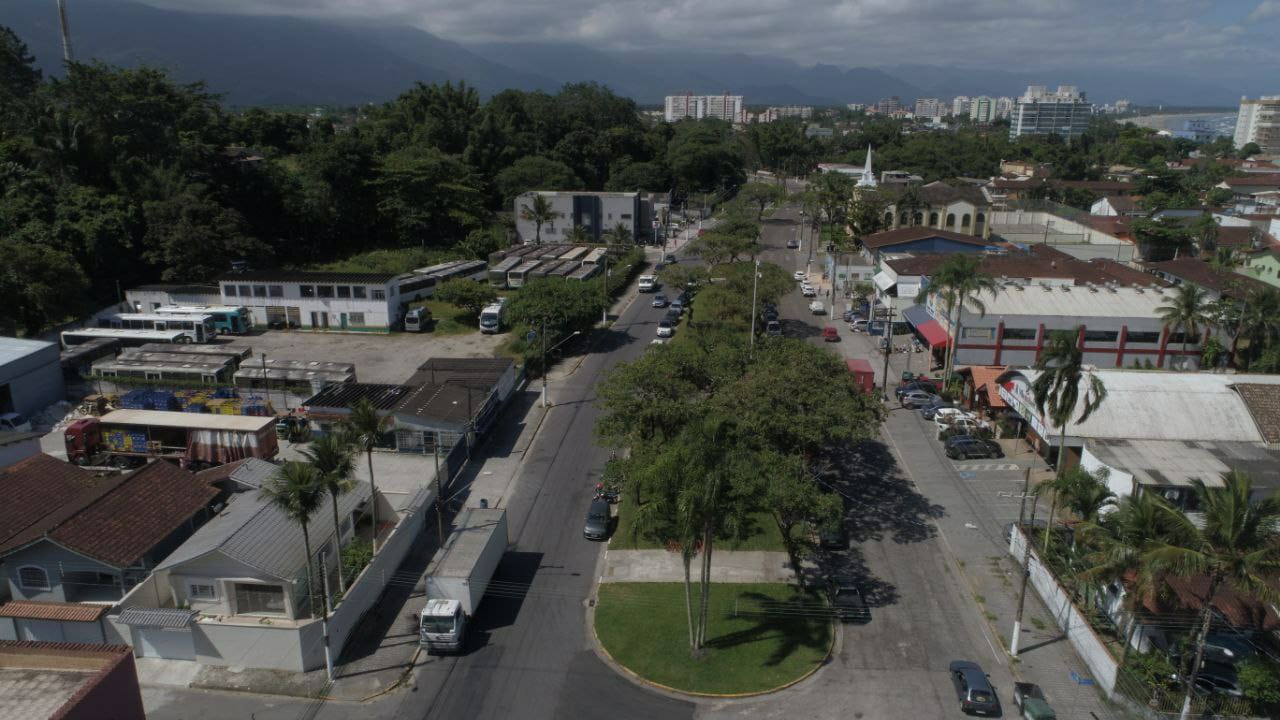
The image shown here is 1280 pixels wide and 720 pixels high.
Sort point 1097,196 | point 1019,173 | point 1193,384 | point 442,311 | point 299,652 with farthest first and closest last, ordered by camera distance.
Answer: point 1019,173 → point 1097,196 → point 442,311 → point 1193,384 → point 299,652

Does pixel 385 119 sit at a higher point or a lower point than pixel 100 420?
higher

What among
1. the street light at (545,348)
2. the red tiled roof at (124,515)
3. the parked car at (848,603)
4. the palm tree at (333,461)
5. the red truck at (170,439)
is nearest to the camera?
the palm tree at (333,461)

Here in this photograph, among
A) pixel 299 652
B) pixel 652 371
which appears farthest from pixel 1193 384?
pixel 299 652

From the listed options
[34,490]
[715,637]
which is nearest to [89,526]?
[34,490]

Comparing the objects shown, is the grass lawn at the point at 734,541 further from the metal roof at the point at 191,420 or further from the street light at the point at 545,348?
the metal roof at the point at 191,420

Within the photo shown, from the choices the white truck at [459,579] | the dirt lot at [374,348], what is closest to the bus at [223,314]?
the dirt lot at [374,348]

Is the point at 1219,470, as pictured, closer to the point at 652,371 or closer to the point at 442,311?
the point at 652,371

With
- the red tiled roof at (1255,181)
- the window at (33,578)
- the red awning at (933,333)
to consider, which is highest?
the red tiled roof at (1255,181)

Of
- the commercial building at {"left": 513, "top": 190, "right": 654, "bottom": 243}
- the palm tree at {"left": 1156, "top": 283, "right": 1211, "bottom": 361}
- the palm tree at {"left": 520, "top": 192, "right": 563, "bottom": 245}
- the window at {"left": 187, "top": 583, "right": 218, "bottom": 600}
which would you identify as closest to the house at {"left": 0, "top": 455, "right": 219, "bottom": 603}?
the window at {"left": 187, "top": 583, "right": 218, "bottom": 600}
